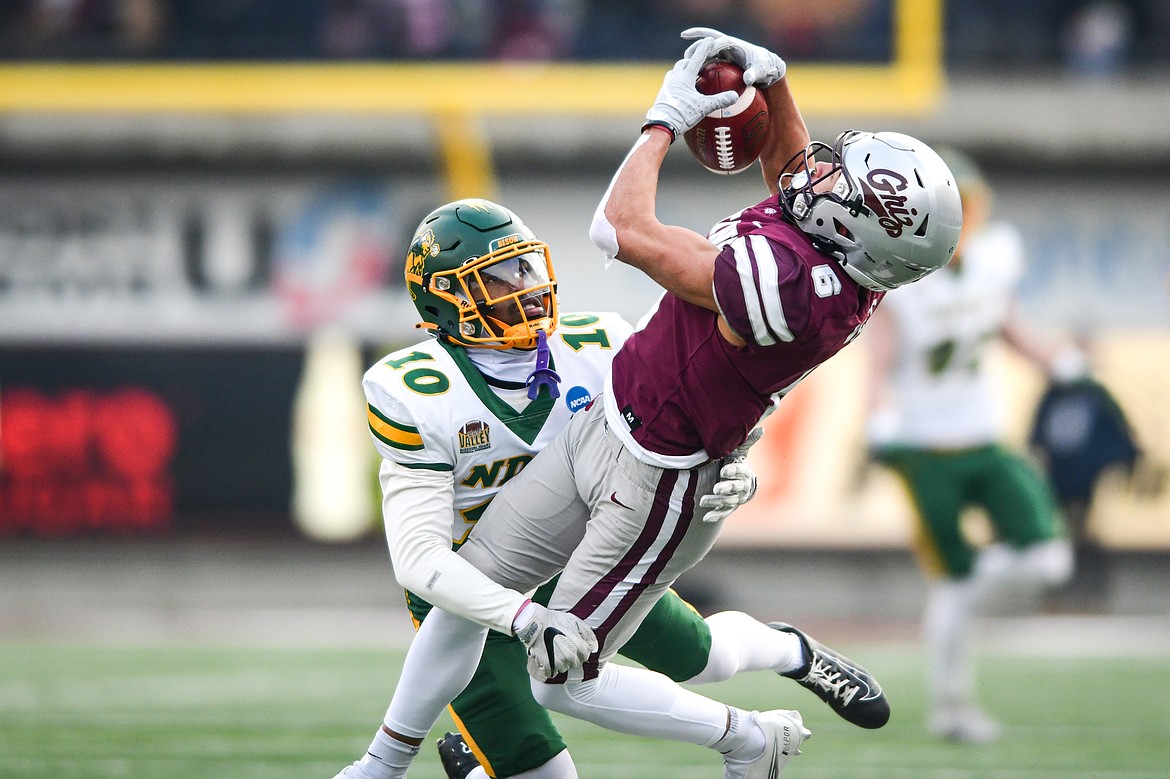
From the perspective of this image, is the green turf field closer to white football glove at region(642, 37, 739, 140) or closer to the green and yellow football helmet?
the green and yellow football helmet

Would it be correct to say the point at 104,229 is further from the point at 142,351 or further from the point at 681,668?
the point at 681,668

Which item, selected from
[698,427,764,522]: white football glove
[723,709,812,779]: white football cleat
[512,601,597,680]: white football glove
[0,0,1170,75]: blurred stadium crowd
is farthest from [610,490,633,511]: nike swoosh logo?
[0,0,1170,75]: blurred stadium crowd

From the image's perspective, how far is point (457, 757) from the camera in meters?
3.68

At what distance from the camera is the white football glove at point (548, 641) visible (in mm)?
3078

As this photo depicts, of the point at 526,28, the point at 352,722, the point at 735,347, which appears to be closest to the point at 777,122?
the point at 735,347

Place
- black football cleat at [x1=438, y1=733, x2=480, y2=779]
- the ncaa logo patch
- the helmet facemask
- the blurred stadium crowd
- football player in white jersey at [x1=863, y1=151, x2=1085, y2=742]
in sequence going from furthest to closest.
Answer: the blurred stadium crowd → football player in white jersey at [x1=863, y1=151, x2=1085, y2=742] → black football cleat at [x1=438, y1=733, x2=480, y2=779] → the ncaa logo patch → the helmet facemask

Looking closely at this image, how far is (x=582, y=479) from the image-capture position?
327 centimetres

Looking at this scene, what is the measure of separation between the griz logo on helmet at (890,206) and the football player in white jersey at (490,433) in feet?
1.93

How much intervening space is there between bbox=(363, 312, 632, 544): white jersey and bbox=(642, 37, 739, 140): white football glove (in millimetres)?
586

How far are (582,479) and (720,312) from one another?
480 mm

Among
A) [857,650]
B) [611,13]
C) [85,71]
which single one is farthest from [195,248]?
[857,650]

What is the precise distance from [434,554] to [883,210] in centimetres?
111

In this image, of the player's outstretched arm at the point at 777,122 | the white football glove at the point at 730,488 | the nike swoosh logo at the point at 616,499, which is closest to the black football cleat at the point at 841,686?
the white football glove at the point at 730,488

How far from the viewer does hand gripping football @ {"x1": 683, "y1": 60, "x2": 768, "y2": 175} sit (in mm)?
3283
